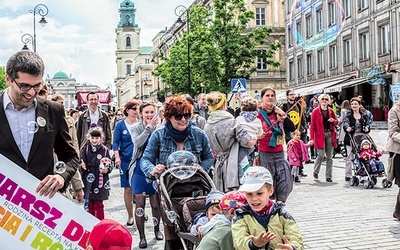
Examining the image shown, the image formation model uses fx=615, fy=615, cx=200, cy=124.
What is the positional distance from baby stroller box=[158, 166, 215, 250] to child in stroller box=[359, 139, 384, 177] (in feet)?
23.7

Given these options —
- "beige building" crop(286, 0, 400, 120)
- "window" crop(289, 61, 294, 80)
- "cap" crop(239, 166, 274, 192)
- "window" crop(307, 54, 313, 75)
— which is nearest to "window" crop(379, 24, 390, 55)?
"beige building" crop(286, 0, 400, 120)

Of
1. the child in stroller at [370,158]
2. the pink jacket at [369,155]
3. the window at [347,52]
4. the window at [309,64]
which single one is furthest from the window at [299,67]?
the pink jacket at [369,155]

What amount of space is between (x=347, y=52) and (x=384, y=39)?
586 cm

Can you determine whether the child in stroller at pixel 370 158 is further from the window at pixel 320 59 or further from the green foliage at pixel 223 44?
the window at pixel 320 59

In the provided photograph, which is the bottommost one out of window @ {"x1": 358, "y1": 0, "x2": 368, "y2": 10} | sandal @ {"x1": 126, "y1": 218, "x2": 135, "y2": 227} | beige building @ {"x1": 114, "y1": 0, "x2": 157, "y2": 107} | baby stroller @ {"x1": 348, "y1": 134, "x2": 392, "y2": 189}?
sandal @ {"x1": 126, "y1": 218, "x2": 135, "y2": 227}

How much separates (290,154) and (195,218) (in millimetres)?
8674

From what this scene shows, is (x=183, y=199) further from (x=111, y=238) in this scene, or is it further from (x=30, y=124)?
(x=111, y=238)

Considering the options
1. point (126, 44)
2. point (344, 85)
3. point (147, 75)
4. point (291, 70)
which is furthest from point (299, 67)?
point (126, 44)

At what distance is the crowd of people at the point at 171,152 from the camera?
12.2 feet

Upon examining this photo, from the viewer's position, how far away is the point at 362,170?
505 inches

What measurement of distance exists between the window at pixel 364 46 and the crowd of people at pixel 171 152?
25308 millimetres

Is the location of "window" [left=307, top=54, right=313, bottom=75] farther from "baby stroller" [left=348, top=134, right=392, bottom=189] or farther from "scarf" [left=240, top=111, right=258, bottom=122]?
"scarf" [left=240, top=111, right=258, bottom=122]

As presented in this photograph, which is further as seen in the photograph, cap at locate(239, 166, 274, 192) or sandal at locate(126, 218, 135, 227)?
sandal at locate(126, 218, 135, 227)

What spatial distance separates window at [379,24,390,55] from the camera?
113ft
